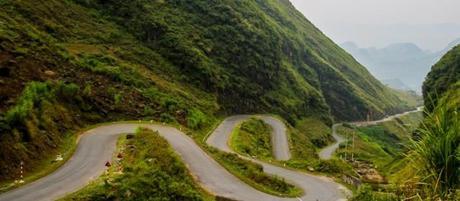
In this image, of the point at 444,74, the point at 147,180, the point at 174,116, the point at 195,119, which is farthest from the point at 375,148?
the point at 147,180

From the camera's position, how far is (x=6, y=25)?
65312mm


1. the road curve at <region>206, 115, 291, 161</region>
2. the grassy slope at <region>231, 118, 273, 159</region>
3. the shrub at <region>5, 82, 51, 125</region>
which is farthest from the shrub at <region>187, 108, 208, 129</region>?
the shrub at <region>5, 82, 51, 125</region>

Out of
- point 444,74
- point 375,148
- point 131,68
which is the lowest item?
point 131,68

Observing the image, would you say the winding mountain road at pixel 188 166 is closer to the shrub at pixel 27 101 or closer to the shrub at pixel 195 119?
the shrub at pixel 27 101

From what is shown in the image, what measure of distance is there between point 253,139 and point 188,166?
Result: 43.2 metres

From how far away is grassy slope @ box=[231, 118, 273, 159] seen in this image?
7514 cm

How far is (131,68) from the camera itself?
275 ft

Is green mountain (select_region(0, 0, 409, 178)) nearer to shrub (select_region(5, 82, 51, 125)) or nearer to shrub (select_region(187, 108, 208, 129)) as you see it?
shrub (select_region(5, 82, 51, 125))

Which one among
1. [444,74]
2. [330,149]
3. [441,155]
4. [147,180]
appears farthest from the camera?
[330,149]

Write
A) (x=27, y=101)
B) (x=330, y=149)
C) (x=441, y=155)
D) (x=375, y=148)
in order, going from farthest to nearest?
(x=375, y=148) → (x=330, y=149) → (x=27, y=101) → (x=441, y=155)

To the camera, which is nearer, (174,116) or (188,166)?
(188,166)

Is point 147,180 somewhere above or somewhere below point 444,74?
below

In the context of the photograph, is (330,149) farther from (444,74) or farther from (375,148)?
(444,74)

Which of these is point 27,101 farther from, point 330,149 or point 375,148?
point 375,148
